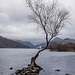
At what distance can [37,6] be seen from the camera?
29047mm

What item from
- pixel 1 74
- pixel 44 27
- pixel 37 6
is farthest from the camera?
pixel 1 74

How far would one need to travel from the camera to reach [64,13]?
2938cm

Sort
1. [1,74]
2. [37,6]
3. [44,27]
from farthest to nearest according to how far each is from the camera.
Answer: [1,74] < [44,27] < [37,6]

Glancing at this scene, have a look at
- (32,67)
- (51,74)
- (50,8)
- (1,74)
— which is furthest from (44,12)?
(1,74)

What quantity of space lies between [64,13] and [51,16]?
310 cm

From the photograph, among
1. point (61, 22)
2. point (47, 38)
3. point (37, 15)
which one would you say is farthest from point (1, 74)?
point (61, 22)

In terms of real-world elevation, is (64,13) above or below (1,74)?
above

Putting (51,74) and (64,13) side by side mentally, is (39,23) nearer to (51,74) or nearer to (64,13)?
(64,13)

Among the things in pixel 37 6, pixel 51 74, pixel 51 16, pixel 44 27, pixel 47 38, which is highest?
pixel 37 6

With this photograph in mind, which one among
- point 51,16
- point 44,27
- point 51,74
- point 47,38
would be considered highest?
point 51,16

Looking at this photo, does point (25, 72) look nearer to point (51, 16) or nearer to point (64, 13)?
point (51, 16)

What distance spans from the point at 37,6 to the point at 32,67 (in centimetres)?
→ 1488

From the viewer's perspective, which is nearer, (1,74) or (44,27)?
(44,27)

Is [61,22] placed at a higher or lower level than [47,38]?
higher
